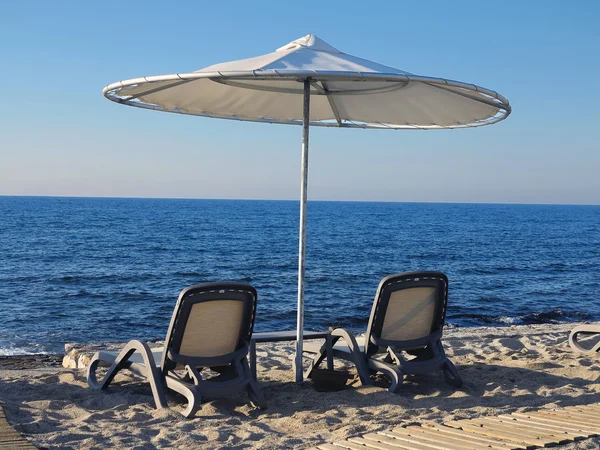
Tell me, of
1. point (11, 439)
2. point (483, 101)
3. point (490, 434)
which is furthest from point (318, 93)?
point (11, 439)

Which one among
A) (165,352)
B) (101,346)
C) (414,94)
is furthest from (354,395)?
(101,346)

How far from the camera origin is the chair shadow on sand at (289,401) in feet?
15.0

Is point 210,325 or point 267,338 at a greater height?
point 210,325

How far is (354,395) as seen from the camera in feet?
18.0

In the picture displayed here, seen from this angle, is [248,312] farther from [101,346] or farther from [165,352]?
[101,346]

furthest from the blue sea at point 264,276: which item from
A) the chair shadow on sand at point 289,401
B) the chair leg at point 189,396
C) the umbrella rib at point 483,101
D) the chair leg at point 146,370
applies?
the umbrella rib at point 483,101

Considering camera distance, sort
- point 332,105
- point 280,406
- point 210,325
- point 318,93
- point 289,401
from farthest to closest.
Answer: point 332,105
point 318,93
point 289,401
point 280,406
point 210,325

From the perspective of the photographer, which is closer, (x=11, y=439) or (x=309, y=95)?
(x=11, y=439)

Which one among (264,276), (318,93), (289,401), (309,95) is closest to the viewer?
(289,401)

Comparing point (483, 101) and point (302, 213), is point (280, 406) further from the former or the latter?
point (483, 101)

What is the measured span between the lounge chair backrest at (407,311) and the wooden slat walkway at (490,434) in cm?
148

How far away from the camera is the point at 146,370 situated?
5293 millimetres

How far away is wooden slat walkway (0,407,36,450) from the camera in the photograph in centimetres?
365

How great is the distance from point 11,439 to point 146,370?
5.11 ft
